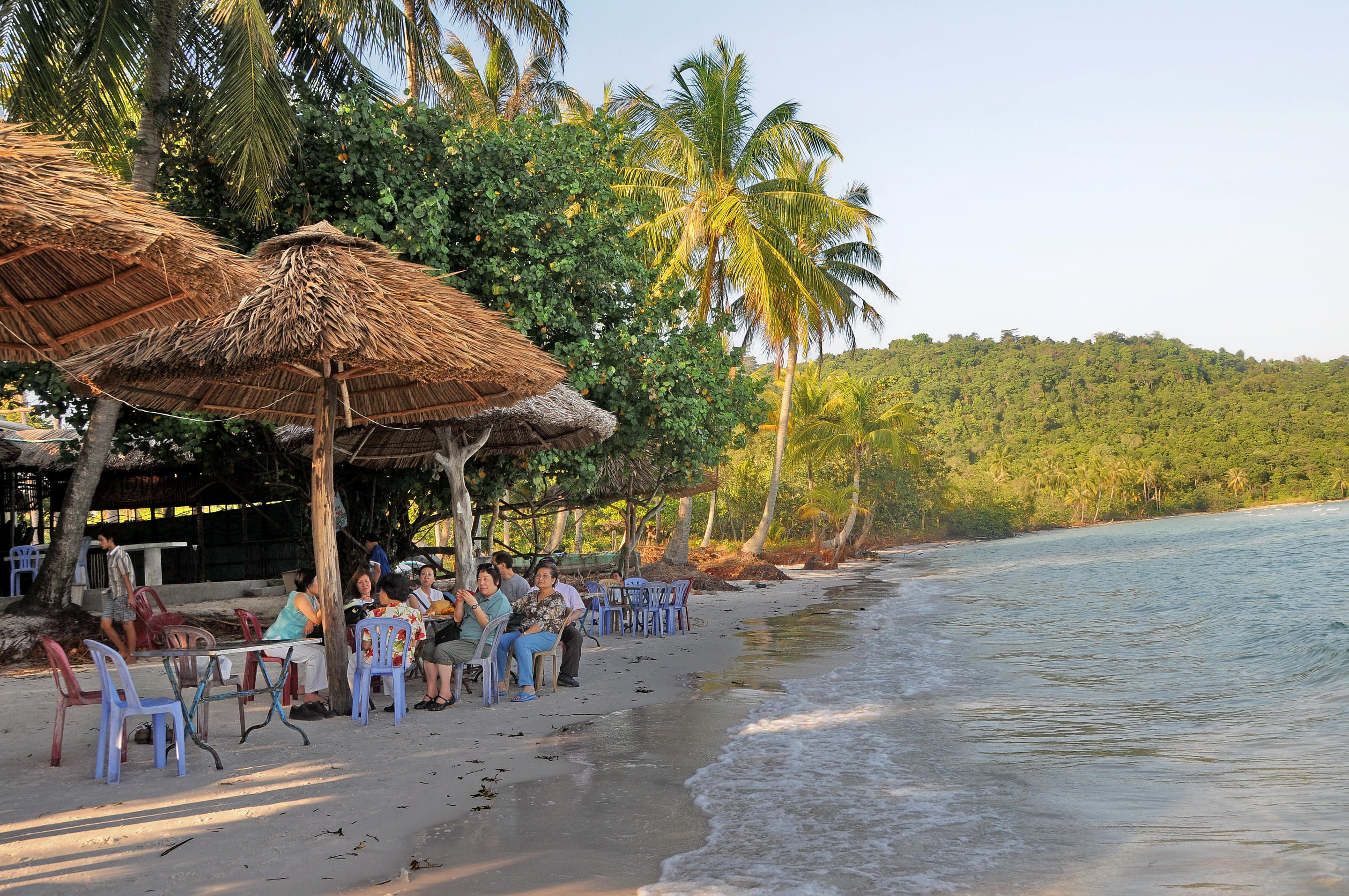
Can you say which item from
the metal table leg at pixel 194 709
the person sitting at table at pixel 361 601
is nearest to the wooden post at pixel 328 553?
the person sitting at table at pixel 361 601

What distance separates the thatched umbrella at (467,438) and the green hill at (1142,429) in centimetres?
6147

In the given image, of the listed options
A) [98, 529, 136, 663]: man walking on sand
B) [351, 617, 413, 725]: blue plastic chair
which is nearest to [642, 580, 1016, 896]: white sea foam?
[351, 617, 413, 725]: blue plastic chair

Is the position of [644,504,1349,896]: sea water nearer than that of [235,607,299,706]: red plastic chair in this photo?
Yes

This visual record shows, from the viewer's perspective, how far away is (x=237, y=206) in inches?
431

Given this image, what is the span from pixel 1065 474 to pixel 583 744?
248 feet

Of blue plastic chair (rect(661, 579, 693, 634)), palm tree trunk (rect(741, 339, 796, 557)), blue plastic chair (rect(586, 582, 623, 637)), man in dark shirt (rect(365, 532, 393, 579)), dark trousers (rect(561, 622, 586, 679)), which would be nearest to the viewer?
dark trousers (rect(561, 622, 586, 679))

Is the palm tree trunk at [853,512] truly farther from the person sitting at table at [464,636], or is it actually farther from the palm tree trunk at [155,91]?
the person sitting at table at [464,636]

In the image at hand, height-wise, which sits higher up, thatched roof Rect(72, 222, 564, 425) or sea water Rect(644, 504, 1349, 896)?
thatched roof Rect(72, 222, 564, 425)

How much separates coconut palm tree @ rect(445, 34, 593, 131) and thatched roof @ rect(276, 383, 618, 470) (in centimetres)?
1008

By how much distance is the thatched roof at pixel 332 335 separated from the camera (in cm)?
616

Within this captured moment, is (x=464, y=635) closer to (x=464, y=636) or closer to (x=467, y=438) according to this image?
(x=464, y=636)

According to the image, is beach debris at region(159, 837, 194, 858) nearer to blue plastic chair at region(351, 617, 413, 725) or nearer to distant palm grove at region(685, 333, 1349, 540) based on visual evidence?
blue plastic chair at region(351, 617, 413, 725)

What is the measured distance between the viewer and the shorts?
28.2 ft

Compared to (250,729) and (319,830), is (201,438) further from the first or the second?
(319,830)
